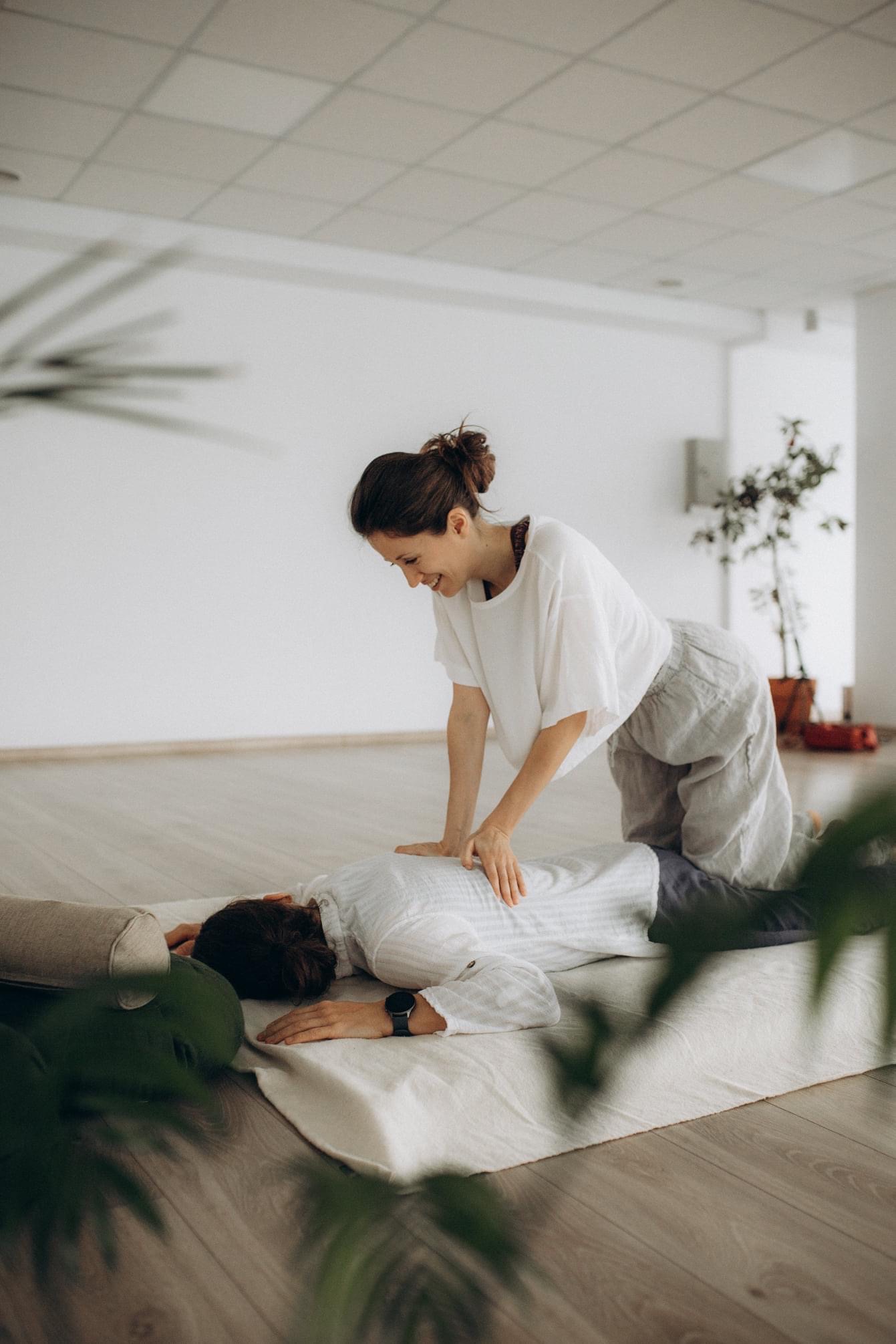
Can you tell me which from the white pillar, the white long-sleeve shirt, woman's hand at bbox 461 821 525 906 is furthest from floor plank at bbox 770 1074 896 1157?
the white pillar

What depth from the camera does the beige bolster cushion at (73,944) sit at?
57.5 inches

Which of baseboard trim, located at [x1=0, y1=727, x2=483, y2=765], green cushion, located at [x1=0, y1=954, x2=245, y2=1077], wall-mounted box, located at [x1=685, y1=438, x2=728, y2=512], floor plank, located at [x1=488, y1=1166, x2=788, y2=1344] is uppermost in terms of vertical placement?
wall-mounted box, located at [x1=685, y1=438, x2=728, y2=512]

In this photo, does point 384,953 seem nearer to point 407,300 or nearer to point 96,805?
point 96,805

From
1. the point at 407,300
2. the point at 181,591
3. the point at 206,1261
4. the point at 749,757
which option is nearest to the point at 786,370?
the point at 407,300

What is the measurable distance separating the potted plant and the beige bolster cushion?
5.46 metres

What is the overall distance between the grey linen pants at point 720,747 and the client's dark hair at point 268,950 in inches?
29.8

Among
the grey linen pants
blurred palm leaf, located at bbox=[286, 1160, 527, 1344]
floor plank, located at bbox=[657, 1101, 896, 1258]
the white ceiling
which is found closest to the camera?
blurred palm leaf, located at bbox=[286, 1160, 527, 1344]

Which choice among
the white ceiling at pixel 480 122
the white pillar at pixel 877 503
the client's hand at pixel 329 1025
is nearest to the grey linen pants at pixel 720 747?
the client's hand at pixel 329 1025

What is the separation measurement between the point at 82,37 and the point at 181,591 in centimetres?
284

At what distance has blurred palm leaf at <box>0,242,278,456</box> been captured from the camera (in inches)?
16.9

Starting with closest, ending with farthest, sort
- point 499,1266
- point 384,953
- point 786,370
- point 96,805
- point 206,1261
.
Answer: point 499,1266 → point 206,1261 → point 384,953 → point 96,805 → point 786,370

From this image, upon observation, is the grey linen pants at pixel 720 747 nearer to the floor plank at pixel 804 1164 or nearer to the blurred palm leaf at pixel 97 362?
the floor plank at pixel 804 1164

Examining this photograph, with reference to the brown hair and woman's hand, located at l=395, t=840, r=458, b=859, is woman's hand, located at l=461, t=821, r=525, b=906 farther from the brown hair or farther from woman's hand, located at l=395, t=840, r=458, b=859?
the brown hair

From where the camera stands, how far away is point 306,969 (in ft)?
6.59
